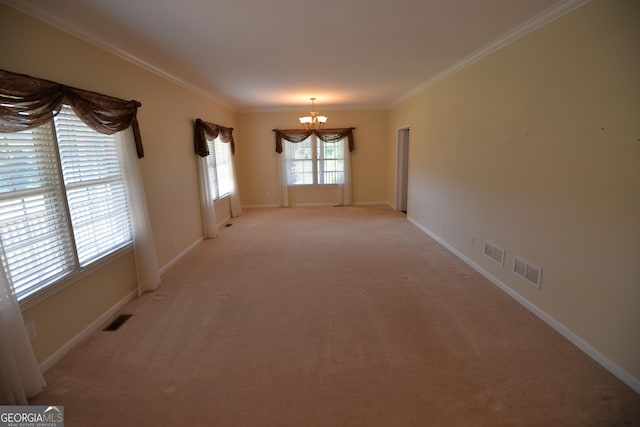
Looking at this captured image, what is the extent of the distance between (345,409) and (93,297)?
2351mm

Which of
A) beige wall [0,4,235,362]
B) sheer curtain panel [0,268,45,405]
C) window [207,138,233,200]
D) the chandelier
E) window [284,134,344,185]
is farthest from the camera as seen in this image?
window [284,134,344,185]

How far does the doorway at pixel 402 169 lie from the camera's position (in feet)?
22.0

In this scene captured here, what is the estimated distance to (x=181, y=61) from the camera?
3352 mm

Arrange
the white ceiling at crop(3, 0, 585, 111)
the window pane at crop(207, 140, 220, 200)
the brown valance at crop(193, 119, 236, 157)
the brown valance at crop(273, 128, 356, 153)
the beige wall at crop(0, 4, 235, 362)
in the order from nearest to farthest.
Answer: the beige wall at crop(0, 4, 235, 362), the white ceiling at crop(3, 0, 585, 111), the brown valance at crop(193, 119, 236, 157), the window pane at crop(207, 140, 220, 200), the brown valance at crop(273, 128, 356, 153)

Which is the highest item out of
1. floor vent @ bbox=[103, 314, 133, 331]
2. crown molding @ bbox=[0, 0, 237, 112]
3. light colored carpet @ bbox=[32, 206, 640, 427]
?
crown molding @ bbox=[0, 0, 237, 112]

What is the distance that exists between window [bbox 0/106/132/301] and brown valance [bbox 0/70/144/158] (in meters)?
0.15

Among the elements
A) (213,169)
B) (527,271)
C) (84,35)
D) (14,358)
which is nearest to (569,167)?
(527,271)

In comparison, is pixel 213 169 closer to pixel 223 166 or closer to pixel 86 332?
pixel 223 166

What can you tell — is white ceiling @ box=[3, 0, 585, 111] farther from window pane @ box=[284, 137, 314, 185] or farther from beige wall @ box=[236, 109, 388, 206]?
window pane @ box=[284, 137, 314, 185]

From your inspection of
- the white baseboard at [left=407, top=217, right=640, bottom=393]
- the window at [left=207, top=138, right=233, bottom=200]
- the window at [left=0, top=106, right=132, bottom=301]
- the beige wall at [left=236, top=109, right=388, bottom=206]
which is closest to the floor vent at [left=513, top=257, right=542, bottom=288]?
the white baseboard at [left=407, top=217, right=640, bottom=393]

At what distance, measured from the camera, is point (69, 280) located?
2.31 metres

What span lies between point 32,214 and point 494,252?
414 centimetres

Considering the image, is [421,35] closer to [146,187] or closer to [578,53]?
[578,53]

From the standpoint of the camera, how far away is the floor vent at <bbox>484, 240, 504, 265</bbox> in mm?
3096
